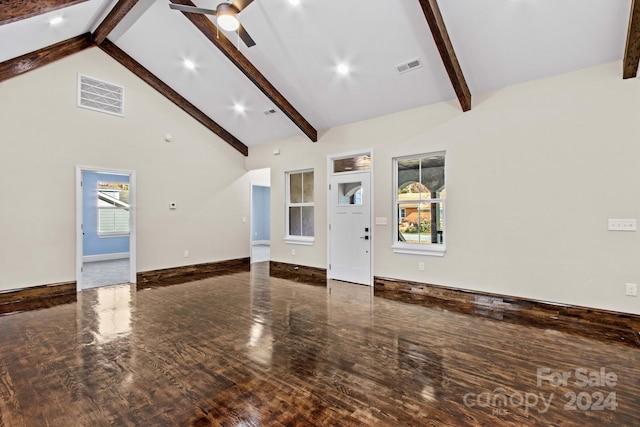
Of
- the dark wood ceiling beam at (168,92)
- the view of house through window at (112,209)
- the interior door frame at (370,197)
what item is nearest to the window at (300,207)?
the interior door frame at (370,197)

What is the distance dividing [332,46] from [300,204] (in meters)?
3.36

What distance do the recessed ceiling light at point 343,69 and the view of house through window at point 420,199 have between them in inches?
64.7

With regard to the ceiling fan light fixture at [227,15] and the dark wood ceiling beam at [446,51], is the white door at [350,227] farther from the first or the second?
the ceiling fan light fixture at [227,15]

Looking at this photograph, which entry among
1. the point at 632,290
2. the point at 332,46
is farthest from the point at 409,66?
the point at 632,290

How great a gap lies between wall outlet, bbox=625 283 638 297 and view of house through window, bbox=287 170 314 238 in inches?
187

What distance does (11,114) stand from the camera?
4.57 meters

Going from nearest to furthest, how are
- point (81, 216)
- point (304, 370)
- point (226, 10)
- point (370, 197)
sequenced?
point (304, 370)
point (226, 10)
point (81, 216)
point (370, 197)

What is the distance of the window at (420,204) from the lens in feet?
16.0

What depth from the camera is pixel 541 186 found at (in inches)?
155

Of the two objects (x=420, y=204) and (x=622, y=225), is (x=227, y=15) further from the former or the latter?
(x=622, y=225)

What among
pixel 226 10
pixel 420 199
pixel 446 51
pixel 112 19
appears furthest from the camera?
pixel 420 199

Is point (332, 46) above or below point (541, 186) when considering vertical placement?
above

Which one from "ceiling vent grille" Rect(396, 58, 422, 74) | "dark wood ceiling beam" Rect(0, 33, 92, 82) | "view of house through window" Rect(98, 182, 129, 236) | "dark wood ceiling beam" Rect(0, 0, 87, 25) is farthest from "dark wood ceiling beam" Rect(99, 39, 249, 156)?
"ceiling vent grille" Rect(396, 58, 422, 74)

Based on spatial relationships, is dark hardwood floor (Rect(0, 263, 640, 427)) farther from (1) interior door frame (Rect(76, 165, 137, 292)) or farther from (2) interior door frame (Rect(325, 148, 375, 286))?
(2) interior door frame (Rect(325, 148, 375, 286))
